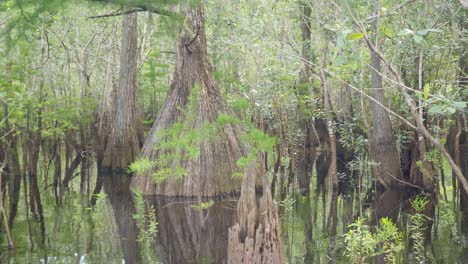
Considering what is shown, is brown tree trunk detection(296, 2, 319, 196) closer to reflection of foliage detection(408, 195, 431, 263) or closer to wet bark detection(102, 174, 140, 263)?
reflection of foliage detection(408, 195, 431, 263)

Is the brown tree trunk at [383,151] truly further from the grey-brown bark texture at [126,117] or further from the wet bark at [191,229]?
the grey-brown bark texture at [126,117]

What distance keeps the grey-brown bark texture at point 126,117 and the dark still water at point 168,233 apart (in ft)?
9.07

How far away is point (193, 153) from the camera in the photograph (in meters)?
9.02

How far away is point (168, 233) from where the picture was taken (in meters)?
7.80

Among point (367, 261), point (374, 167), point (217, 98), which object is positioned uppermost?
point (217, 98)

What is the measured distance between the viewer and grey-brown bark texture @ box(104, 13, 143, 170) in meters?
13.2

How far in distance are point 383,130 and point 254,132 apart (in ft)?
10.3

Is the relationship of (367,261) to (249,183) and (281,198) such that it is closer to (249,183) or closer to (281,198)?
(249,183)

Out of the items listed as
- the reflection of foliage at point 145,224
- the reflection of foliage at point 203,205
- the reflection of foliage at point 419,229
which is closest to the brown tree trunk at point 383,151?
the reflection of foliage at point 419,229

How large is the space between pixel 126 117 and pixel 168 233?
19.2 feet

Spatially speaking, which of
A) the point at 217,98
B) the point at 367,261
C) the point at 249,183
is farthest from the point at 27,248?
the point at 217,98

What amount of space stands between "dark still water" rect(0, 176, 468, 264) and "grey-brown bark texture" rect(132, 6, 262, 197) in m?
0.26

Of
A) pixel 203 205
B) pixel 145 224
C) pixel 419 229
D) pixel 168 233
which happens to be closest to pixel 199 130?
pixel 203 205

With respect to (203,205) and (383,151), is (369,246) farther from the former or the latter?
(383,151)
